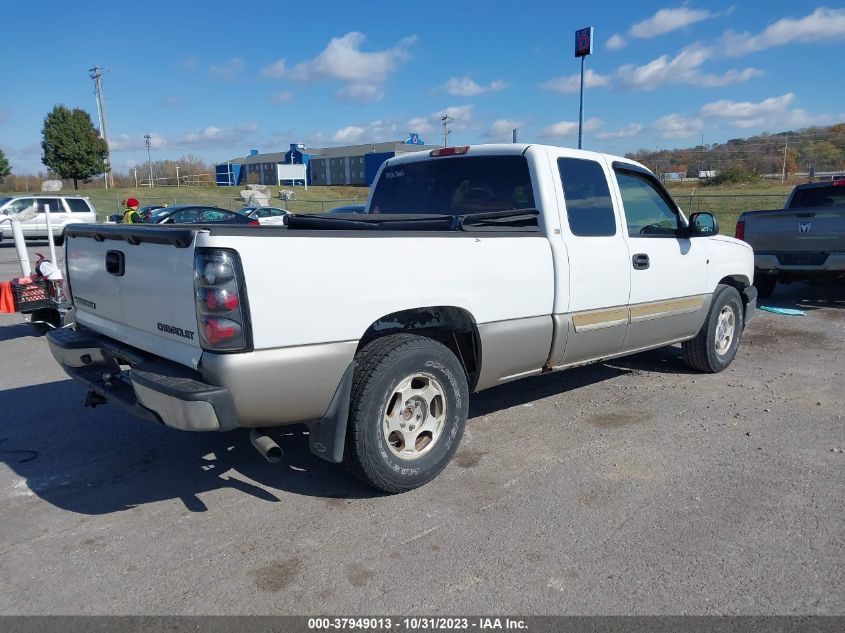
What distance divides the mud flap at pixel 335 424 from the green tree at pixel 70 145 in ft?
183

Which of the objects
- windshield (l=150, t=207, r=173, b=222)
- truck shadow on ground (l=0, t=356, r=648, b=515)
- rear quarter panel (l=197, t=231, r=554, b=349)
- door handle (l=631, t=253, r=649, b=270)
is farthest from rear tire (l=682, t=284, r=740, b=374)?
windshield (l=150, t=207, r=173, b=222)

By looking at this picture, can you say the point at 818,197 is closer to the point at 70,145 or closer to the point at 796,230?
the point at 796,230

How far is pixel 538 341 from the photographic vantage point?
171 inches

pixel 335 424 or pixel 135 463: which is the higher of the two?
pixel 335 424

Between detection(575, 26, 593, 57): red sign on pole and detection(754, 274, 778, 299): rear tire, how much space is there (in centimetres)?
637

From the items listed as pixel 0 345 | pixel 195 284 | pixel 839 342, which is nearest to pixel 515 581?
pixel 195 284

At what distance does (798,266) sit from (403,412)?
26.4ft

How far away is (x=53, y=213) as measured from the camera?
2423cm

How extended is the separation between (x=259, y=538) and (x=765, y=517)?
2658 millimetres

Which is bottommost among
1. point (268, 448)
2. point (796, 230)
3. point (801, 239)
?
point (268, 448)

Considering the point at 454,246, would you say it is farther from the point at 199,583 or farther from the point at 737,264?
the point at 737,264

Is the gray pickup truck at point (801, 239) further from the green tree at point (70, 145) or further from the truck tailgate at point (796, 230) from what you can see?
the green tree at point (70, 145)

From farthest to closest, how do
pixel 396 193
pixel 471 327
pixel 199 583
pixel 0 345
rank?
pixel 0 345 → pixel 396 193 → pixel 471 327 → pixel 199 583

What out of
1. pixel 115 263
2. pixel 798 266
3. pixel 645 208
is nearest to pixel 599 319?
pixel 645 208
